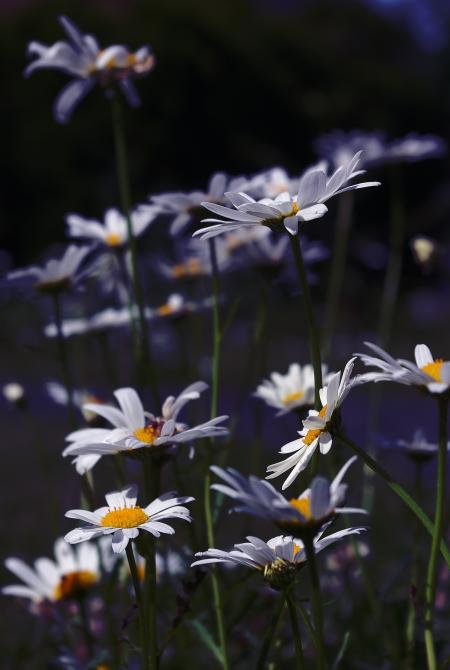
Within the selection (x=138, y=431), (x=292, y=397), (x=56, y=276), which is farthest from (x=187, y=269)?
(x=138, y=431)

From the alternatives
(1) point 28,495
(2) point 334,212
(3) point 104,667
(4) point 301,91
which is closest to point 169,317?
(3) point 104,667

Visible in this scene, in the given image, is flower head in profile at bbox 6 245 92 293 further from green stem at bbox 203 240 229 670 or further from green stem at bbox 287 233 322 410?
green stem at bbox 287 233 322 410

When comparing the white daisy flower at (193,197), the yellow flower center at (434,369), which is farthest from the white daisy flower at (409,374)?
the white daisy flower at (193,197)

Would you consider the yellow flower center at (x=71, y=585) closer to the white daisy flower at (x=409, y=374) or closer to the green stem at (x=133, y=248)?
the green stem at (x=133, y=248)

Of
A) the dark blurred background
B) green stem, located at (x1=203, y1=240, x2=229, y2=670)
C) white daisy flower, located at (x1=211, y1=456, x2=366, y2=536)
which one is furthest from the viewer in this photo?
the dark blurred background

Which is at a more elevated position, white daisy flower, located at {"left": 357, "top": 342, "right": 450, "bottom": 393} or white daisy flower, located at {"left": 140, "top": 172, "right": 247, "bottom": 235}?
white daisy flower, located at {"left": 140, "top": 172, "right": 247, "bottom": 235}

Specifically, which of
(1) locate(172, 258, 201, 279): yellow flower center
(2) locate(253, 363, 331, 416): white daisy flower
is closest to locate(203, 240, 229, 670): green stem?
(2) locate(253, 363, 331, 416): white daisy flower

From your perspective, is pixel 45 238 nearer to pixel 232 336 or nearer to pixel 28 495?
pixel 232 336

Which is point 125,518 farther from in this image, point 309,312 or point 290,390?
point 290,390

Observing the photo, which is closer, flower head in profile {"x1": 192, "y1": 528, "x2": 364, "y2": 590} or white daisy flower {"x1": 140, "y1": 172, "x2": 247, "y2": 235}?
flower head in profile {"x1": 192, "y1": 528, "x2": 364, "y2": 590}
